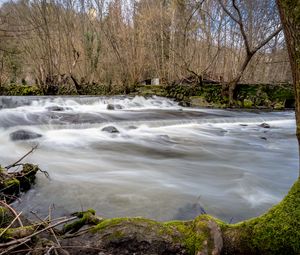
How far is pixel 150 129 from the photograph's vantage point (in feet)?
32.2

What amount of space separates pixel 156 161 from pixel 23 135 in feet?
11.4

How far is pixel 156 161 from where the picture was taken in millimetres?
6422

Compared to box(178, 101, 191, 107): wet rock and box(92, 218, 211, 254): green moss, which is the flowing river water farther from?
box(178, 101, 191, 107): wet rock

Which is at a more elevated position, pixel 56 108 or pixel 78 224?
pixel 56 108

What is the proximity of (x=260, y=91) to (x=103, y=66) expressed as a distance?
9946mm

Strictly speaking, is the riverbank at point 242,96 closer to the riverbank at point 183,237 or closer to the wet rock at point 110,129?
the wet rock at point 110,129

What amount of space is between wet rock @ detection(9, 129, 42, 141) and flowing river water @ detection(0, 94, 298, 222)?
120 millimetres

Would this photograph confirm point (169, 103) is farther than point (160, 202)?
Yes

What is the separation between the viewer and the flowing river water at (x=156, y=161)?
417cm

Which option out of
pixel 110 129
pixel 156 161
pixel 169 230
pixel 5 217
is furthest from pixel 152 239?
pixel 110 129

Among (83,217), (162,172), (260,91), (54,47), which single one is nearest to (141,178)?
(162,172)

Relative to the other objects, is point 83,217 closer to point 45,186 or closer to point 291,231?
point 291,231

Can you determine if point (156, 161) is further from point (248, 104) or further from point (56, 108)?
point (248, 104)

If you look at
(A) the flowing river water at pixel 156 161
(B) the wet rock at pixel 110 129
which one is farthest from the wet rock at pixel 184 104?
(B) the wet rock at pixel 110 129
